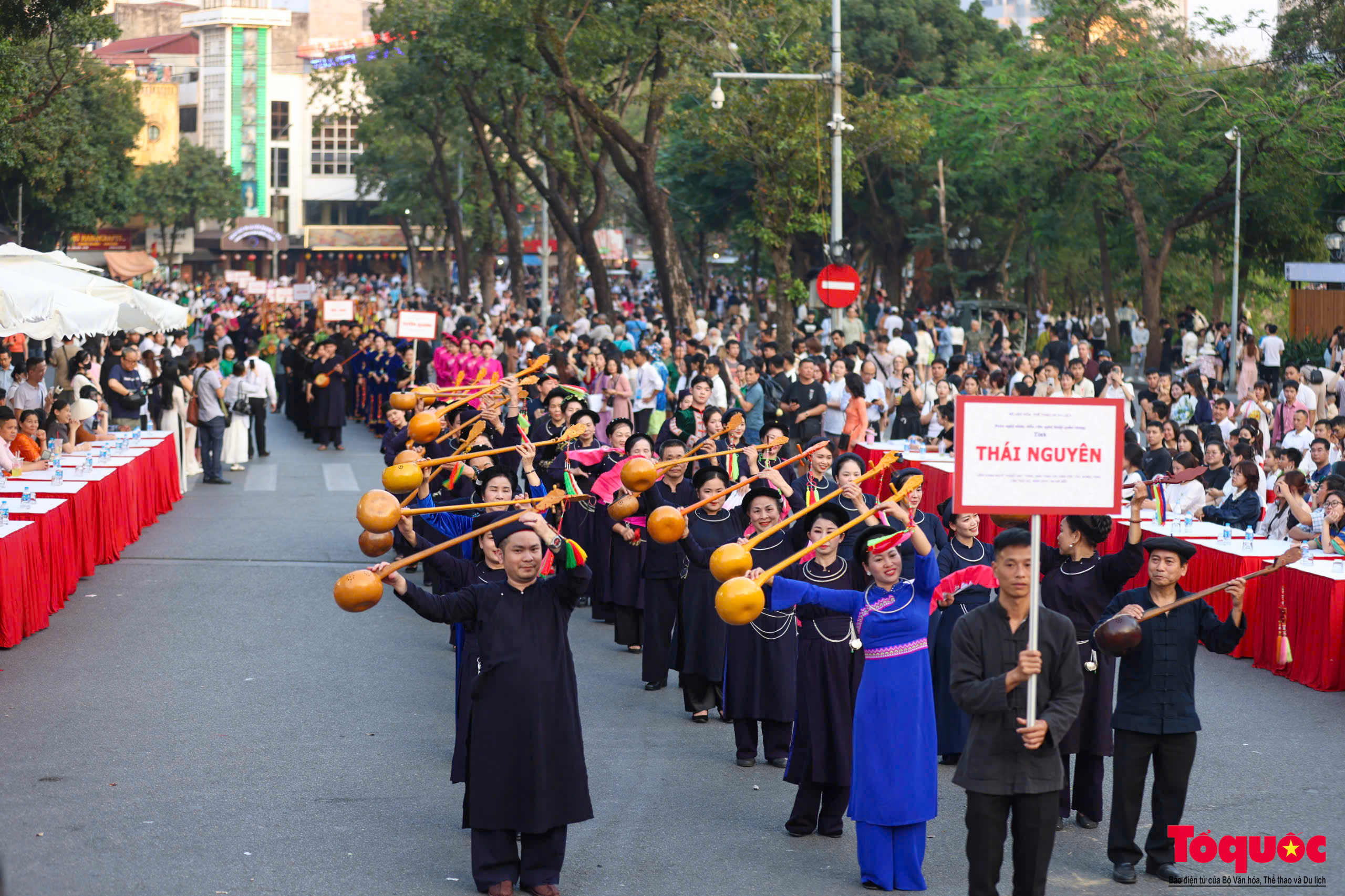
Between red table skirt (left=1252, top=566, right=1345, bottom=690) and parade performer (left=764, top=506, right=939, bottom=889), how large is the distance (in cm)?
438

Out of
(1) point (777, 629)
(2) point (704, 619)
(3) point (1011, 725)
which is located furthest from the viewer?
(2) point (704, 619)

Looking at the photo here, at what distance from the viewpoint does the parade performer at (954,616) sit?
Answer: 28.4 ft

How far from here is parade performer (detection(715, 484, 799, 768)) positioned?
8.71 m

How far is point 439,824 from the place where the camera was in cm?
792

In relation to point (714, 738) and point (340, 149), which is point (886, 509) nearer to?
point (714, 738)

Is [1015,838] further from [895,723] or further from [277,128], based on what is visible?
[277,128]

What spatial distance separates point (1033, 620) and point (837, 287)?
753 inches

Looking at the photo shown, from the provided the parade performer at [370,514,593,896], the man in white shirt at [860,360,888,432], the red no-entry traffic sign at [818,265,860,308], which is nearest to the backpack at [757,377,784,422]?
the man in white shirt at [860,360,888,432]

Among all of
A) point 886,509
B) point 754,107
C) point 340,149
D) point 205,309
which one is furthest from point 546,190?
point 340,149

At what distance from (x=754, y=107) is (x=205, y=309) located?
28.8 metres

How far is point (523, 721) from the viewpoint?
6812 millimetres

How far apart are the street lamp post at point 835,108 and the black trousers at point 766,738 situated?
55.0 feet

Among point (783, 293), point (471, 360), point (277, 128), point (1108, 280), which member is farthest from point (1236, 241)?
point (277, 128)

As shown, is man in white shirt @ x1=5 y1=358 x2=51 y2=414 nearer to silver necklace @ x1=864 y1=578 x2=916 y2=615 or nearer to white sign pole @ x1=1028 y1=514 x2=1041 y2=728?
silver necklace @ x1=864 y1=578 x2=916 y2=615
